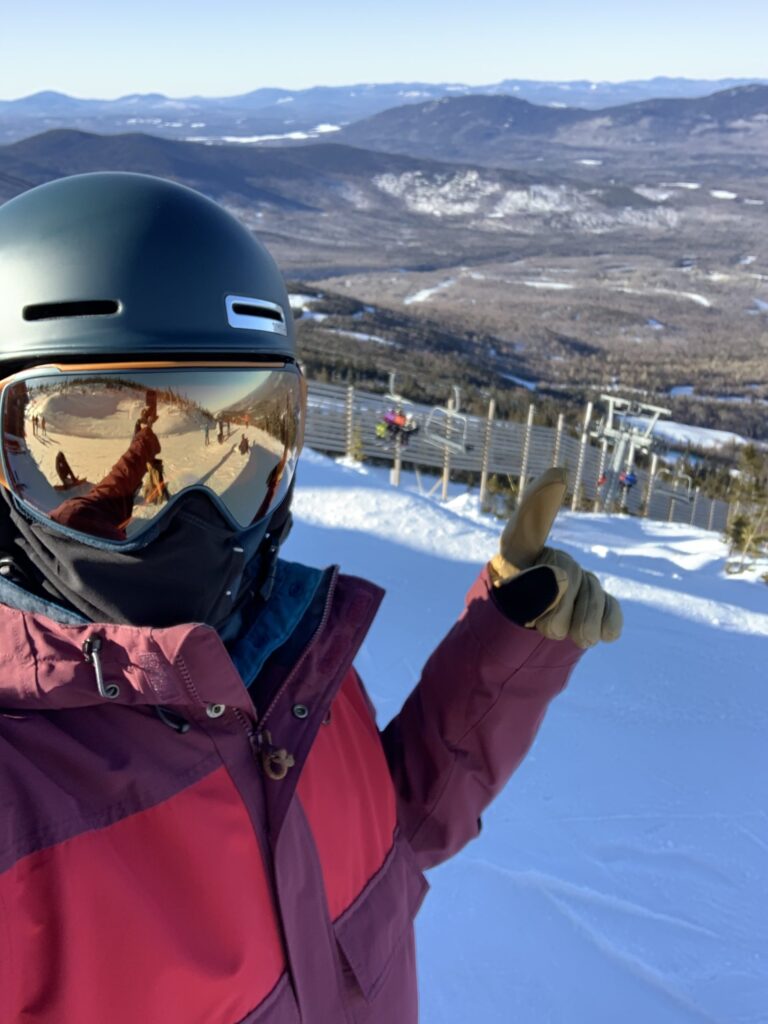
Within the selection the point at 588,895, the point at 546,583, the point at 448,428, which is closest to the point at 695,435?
the point at 448,428

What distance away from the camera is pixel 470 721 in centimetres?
130

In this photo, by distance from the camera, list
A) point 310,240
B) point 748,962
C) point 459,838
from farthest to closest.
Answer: point 310,240, point 748,962, point 459,838

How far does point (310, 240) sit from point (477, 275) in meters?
26.9

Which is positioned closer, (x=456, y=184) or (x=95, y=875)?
(x=95, y=875)

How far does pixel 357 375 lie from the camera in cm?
3347

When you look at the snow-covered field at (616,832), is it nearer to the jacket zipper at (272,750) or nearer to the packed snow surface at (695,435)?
the jacket zipper at (272,750)

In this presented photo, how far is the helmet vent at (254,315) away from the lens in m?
1.17

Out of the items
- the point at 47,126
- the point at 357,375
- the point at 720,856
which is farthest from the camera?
the point at 47,126

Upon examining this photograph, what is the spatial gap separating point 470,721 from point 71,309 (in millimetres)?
861

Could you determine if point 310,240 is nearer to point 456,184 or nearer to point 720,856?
point 456,184

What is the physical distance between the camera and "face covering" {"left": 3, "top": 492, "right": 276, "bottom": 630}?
99cm

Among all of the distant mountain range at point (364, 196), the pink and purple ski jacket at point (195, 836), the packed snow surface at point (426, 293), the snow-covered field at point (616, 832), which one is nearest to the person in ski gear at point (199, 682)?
the pink and purple ski jacket at point (195, 836)

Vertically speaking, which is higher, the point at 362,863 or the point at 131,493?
the point at 131,493

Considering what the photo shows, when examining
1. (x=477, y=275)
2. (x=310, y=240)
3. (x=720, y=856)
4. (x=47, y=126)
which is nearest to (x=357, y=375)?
(x=720, y=856)
